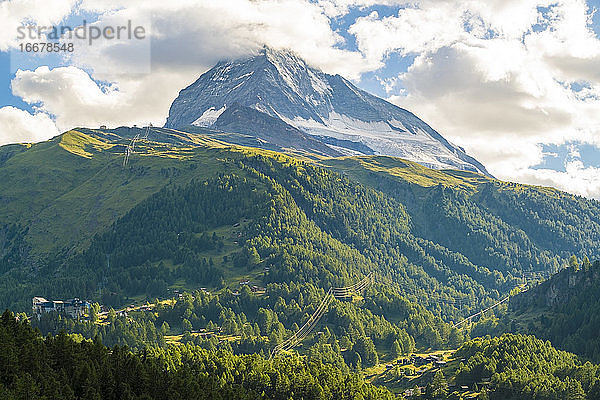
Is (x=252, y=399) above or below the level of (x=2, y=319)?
below

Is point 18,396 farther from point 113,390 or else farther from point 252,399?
point 252,399

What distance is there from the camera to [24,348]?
12150 cm

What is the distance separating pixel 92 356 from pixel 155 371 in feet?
49.2

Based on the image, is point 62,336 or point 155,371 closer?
point 62,336

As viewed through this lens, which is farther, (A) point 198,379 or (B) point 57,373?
(A) point 198,379

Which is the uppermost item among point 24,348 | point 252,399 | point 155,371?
point 24,348

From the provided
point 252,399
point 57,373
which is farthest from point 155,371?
point 252,399

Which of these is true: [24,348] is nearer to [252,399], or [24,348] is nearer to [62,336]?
[62,336]

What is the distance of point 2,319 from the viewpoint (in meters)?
135

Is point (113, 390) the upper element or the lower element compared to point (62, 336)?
lower

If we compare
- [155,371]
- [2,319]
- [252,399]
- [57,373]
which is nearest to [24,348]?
[57,373]

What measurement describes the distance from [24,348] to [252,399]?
72.9m

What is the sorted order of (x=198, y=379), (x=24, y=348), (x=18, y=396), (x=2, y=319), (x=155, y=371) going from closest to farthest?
(x=18, y=396) → (x=24, y=348) → (x=2, y=319) → (x=155, y=371) → (x=198, y=379)

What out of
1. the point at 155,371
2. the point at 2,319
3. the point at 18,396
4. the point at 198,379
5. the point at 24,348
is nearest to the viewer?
the point at 18,396
